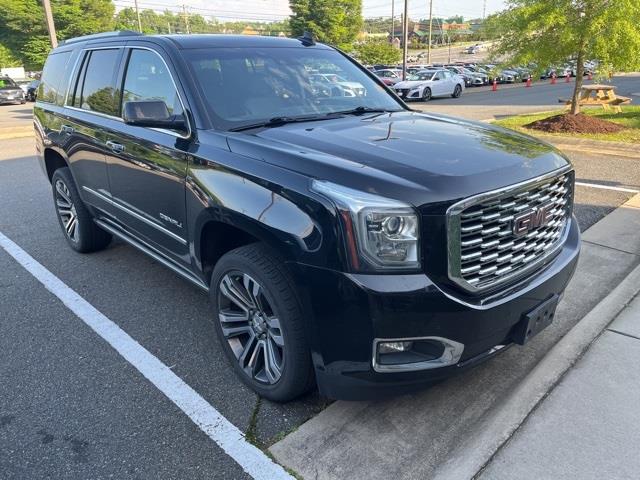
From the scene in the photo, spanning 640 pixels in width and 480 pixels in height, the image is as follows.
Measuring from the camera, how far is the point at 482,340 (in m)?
2.38

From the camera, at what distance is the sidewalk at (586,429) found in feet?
7.63

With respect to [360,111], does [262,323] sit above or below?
below

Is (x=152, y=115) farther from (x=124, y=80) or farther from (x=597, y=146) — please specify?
(x=597, y=146)

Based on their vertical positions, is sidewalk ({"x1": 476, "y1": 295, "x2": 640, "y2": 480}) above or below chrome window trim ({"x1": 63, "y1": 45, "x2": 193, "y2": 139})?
below

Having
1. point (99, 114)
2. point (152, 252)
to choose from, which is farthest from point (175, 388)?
point (99, 114)

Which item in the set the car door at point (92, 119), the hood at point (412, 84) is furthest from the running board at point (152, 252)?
the hood at point (412, 84)

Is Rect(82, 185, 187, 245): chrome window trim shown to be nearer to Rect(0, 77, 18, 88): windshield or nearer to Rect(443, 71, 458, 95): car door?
Rect(443, 71, 458, 95): car door

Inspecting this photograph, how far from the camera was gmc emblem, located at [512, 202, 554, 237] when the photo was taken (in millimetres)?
2486

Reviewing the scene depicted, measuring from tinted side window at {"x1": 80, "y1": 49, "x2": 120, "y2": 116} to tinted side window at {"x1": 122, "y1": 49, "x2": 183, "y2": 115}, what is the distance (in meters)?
0.22

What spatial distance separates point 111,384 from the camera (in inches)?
123

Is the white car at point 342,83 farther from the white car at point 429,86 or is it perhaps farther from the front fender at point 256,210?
the white car at point 429,86

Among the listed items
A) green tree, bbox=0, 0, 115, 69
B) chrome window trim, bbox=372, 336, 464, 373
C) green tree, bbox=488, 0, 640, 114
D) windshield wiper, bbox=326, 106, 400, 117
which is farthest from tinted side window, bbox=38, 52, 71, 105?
green tree, bbox=0, 0, 115, 69

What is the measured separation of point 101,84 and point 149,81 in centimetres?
90

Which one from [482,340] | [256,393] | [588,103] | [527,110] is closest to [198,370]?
[256,393]
